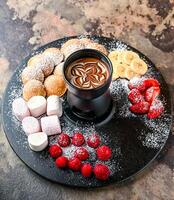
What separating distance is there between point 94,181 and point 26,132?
31 centimetres

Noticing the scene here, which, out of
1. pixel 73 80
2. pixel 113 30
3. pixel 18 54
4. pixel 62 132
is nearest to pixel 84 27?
pixel 113 30

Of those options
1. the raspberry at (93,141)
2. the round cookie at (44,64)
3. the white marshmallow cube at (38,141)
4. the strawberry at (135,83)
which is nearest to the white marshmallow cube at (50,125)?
the white marshmallow cube at (38,141)

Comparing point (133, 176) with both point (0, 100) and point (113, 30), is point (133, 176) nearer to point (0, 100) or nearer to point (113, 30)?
point (0, 100)

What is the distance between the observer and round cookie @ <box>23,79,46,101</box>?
1604mm

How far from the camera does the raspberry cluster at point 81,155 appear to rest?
1.44 m

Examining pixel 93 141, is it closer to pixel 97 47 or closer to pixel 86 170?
pixel 86 170

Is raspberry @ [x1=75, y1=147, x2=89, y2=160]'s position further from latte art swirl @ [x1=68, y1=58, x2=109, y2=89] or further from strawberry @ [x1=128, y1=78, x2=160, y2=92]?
strawberry @ [x1=128, y1=78, x2=160, y2=92]

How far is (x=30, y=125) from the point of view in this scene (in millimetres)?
1523

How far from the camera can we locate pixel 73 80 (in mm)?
1533

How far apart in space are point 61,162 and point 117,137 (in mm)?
236

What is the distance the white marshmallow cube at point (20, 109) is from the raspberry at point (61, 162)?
0.23 meters

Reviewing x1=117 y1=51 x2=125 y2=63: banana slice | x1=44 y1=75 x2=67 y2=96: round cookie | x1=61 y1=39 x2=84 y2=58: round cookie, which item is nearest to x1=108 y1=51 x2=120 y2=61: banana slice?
x1=117 y1=51 x2=125 y2=63: banana slice

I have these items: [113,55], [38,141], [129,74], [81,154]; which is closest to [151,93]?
[129,74]

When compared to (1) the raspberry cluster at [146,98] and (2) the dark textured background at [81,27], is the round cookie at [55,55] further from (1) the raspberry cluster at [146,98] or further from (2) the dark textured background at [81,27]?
(1) the raspberry cluster at [146,98]
